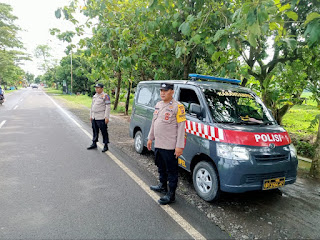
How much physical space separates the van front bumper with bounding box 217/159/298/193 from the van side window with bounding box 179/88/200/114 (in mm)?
1431

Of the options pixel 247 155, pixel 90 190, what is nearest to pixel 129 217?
pixel 90 190

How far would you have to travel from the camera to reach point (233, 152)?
11.2ft

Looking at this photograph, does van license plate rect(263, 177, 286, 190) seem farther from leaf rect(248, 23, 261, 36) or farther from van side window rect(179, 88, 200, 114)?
leaf rect(248, 23, 261, 36)

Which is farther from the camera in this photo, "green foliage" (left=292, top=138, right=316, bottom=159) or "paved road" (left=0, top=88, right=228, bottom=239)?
"green foliage" (left=292, top=138, right=316, bottom=159)

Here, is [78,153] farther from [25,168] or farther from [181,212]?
[181,212]

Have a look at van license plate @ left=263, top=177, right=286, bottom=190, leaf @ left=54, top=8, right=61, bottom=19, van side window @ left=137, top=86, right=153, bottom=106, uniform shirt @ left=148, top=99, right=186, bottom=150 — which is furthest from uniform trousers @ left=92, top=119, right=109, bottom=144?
van license plate @ left=263, top=177, right=286, bottom=190

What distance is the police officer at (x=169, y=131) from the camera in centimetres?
347

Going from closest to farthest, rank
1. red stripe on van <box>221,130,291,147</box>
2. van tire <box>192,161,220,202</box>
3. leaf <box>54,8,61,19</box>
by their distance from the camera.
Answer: red stripe on van <box>221,130,291,147</box>, van tire <box>192,161,220,202</box>, leaf <box>54,8,61,19</box>

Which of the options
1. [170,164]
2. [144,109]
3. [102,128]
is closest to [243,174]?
[170,164]

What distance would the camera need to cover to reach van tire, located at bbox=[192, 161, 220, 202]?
11.8 ft

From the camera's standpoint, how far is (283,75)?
7281mm

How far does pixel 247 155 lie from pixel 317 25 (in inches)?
70.8

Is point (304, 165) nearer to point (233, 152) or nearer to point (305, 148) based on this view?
point (305, 148)

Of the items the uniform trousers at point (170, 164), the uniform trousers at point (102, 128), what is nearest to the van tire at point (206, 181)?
the uniform trousers at point (170, 164)
